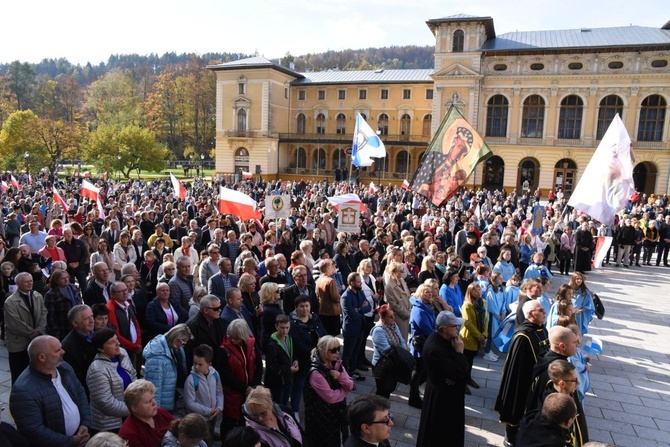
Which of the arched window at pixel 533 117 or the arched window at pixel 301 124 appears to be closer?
the arched window at pixel 533 117

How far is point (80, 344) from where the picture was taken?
188 inches

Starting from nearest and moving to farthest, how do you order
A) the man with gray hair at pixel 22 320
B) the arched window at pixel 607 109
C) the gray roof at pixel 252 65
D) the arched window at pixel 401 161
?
the man with gray hair at pixel 22 320, the arched window at pixel 607 109, the gray roof at pixel 252 65, the arched window at pixel 401 161

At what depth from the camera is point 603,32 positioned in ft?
137

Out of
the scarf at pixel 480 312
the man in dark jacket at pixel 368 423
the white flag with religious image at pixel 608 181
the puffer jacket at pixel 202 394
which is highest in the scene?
the white flag with religious image at pixel 608 181

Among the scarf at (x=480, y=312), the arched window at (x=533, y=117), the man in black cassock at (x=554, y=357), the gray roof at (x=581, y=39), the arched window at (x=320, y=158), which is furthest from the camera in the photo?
the arched window at (x=320, y=158)

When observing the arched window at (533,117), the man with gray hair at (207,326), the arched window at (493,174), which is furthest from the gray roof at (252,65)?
the man with gray hair at (207,326)

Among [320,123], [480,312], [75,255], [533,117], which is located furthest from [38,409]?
[320,123]

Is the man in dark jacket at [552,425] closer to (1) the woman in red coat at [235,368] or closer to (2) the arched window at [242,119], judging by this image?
(1) the woman in red coat at [235,368]

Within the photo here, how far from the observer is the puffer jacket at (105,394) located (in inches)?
171

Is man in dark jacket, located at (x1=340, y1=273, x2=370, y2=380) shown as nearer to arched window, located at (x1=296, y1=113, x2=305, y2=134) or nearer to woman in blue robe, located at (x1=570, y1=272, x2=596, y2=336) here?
woman in blue robe, located at (x1=570, y1=272, x2=596, y2=336)

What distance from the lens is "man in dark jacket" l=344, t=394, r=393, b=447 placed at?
10.6 ft

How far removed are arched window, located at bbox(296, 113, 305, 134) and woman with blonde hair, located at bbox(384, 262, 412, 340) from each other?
1948 inches

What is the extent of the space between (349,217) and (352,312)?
5501 mm

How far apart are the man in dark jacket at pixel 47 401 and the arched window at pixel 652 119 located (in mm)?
46312
